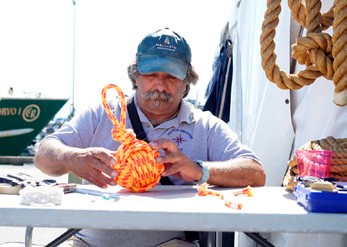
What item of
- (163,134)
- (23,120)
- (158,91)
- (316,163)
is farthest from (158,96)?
(23,120)

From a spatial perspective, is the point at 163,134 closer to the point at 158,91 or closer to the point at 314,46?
the point at 158,91

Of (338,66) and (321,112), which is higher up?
(338,66)

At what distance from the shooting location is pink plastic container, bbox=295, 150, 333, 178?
1.26 metres

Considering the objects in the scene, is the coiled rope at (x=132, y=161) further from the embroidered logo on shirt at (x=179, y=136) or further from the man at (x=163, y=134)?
the embroidered logo on shirt at (x=179, y=136)

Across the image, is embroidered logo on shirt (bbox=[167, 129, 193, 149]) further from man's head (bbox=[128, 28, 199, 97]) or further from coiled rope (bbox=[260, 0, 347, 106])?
coiled rope (bbox=[260, 0, 347, 106])

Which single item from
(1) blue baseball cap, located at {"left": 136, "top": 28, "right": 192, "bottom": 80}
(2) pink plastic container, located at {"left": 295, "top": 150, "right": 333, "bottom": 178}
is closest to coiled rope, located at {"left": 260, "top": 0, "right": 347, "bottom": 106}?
(2) pink plastic container, located at {"left": 295, "top": 150, "right": 333, "bottom": 178}

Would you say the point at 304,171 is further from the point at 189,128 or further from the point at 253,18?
the point at 253,18

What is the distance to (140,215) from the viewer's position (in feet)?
3.19

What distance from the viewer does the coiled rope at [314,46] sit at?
4.73 ft

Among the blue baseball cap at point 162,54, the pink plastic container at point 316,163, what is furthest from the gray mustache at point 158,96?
the pink plastic container at point 316,163

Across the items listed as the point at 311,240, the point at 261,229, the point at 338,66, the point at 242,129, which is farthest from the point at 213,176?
the point at 242,129

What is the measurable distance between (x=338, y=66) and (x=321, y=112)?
1.21 ft

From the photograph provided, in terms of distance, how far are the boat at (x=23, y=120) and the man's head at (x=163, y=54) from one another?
967cm

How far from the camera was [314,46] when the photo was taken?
4.97ft
